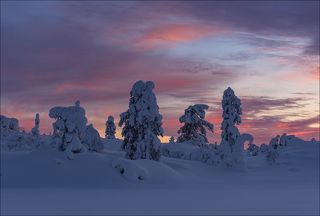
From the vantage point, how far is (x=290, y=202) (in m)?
23.8

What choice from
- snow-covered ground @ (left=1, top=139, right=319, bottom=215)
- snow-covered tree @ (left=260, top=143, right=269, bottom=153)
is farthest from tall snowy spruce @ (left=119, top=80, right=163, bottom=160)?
snow-covered tree @ (left=260, top=143, right=269, bottom=153)

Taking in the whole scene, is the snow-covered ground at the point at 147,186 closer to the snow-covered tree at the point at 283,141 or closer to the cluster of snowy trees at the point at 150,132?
the cluster of snowy trees at the point at 150,132

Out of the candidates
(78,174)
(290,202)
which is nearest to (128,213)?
(290,202)

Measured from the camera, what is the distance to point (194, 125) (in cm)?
6825

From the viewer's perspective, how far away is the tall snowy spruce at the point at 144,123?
48531 mm

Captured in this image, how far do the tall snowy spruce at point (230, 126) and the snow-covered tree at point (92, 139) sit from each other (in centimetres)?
1618

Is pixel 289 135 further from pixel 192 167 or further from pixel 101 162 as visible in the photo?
pixel 101 162

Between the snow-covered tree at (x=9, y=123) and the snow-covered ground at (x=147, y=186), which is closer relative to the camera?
the snow-covered ground at (x=147, y=186)

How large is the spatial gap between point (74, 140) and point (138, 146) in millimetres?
9322

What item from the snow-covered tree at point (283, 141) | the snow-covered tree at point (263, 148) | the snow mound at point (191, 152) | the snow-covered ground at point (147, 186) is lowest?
the snow-covered ground at point (147, 186)

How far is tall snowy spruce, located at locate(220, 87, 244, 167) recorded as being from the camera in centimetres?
5797

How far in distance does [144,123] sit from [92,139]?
224 inches

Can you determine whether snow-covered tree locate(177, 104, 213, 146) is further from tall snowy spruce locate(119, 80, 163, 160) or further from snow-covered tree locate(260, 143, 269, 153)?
snow-covered tree locate(260, 143, 269, 153)

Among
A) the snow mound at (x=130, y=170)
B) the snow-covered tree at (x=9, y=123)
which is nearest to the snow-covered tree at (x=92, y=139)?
the snow mound at (x=130, y=170)
